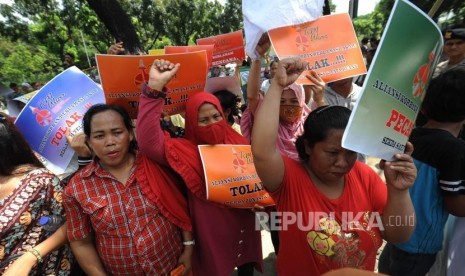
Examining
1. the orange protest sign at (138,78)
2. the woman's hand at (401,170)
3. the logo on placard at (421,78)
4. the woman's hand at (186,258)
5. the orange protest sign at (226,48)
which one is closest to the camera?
the logo on placard at (421,78)

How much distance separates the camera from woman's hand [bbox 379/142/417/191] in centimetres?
108

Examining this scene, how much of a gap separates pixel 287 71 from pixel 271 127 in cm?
25

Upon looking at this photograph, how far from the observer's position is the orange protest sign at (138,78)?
150cm

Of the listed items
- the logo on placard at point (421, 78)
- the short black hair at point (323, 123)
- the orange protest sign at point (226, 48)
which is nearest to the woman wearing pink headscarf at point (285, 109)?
the short black hair at point (323, 123)

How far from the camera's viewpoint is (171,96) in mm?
1702

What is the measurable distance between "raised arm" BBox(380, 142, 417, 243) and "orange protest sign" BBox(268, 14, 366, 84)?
838mm

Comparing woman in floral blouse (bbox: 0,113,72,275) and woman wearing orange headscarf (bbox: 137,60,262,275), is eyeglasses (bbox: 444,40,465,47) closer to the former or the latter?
woman wearing orange headscarf (bbox: 137,60,262,275)

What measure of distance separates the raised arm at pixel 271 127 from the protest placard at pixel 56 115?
1126 mm

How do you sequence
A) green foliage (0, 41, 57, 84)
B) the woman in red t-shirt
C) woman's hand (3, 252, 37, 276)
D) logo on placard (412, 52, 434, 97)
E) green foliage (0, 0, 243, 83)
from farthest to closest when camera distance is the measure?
green foliage (0, 41, 57, 84) < green foliage (0, 0, 243, 83) < woman's hand (3, 252, 37, 276) < the woman in red t-shirt < logo on placard (412, 52, 434, 97)

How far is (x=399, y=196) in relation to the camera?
3.95ft

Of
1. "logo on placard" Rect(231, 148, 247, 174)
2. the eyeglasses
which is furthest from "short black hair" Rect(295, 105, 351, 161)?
the eyeglasses

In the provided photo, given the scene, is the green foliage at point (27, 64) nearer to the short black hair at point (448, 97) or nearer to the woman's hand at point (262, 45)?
the woman's hand at point (262, 45)

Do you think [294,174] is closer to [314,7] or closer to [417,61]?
[417,61]

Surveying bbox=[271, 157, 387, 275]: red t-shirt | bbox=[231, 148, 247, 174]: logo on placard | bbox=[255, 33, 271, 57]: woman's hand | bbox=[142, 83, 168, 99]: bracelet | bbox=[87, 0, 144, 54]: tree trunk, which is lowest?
bbox=[271, 157, 387, 275]: red t-shirt
